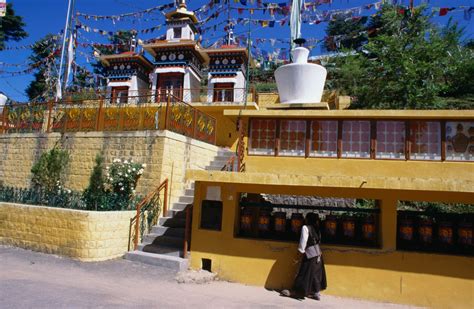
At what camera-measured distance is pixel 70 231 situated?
854 centimetres

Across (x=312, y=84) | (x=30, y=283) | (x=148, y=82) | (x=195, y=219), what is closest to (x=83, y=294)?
(x=30, y=283)

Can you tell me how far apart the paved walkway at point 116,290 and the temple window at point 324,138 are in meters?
3.02

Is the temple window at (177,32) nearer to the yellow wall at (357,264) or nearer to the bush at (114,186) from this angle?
the bush at (114,186)

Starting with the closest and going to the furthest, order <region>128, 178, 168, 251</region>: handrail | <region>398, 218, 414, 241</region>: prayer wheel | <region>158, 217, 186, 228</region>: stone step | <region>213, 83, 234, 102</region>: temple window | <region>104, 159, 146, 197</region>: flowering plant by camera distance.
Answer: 1. <region>398, 218, 414, 241</region>: prayer wheel
2. <region>128, 178, 168, 251</region>: handrail
3. <region>158, 217, 186, 228</region>: stone step
4. <region>104, 159, 146, 197</region>: flowering plant
5. <region>213, 83, 234, 102</region>: temple window

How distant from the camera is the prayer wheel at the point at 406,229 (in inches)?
287

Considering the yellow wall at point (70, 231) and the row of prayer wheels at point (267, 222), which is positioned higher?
the row of prayer wheels at point (267, 222)

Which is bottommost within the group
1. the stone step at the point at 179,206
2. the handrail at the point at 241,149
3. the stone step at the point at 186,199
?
the stone step at the point at 179,206

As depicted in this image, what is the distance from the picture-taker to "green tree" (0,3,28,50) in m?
27.9

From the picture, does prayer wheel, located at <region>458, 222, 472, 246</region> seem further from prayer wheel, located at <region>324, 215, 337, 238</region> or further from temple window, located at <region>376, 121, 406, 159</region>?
prayer wheel, located at <region>324, 215, 337, 238</region>

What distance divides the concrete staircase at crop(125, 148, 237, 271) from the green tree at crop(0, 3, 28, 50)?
26352 millimetres

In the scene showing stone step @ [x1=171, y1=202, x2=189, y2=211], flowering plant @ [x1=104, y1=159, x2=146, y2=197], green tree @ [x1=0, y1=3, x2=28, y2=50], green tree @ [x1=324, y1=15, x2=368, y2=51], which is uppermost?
green tree @ [x1=324, y1=15, x2=368, y2=51]

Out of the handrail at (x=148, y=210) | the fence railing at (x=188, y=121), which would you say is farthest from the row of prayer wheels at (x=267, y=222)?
the fence railing at (x=188, y=121)

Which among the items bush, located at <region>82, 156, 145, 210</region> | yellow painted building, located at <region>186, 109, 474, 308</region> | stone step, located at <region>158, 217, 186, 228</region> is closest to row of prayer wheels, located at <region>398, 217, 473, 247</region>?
yellow painted building, located at <region>186, 109, 474, 308</region>

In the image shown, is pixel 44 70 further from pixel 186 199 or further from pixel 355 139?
pixel 355 139
